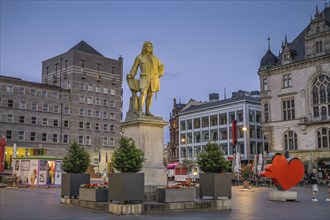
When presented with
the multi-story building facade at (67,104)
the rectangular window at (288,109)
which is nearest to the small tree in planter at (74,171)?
the rectangular window at (288,109)

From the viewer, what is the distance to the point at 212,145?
59.0 ft

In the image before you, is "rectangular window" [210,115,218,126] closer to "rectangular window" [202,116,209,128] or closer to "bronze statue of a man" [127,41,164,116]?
"rectangular window" [202,116,209,128]

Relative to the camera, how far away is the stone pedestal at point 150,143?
59.1 ft

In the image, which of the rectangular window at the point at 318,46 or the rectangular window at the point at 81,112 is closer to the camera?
the rectangular window at the point at 318,46

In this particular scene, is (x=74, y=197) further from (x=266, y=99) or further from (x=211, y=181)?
(x=266, y=99)

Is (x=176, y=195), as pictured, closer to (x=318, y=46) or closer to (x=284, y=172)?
(x=284, y=172)

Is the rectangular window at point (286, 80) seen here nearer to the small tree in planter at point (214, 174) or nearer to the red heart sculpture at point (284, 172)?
the red heart sculpture at point (284, 172)

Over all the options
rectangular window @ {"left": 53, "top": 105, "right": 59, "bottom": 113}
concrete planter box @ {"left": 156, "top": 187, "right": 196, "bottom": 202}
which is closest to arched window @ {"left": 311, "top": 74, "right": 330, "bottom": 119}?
concrete planter box @ {"left": 156, "top": 187, "right": 196, "bottom": 202}

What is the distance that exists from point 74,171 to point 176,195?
247 inches

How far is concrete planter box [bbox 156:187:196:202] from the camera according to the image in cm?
1588

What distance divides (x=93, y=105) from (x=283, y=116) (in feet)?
129

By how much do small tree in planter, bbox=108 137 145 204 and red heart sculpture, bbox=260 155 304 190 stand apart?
435 inches

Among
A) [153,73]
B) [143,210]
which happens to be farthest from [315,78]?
[143,210]

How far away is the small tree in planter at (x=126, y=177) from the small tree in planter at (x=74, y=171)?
172 inches
